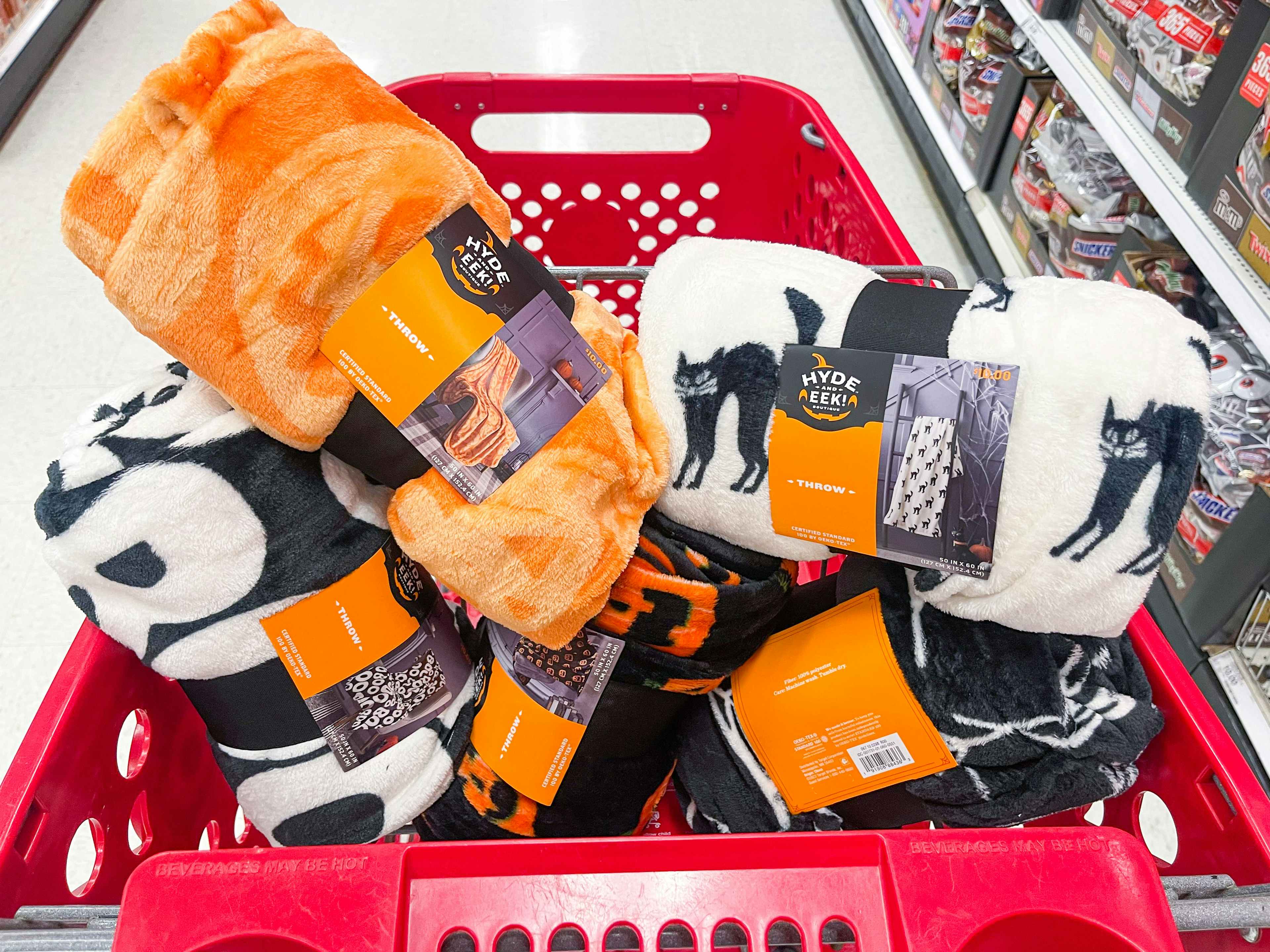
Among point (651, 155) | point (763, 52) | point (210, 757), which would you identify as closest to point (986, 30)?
point (763, 52)

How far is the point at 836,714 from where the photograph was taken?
0.60 m

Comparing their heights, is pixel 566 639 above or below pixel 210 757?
above

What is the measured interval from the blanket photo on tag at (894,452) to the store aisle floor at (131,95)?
24.6 inches

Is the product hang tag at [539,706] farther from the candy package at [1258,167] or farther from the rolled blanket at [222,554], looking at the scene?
the candy package at [1258,167]

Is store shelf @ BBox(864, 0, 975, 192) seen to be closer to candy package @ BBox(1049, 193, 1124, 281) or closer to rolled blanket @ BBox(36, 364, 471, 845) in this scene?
candy package @ BBox(1049, 193, 1124, 281)

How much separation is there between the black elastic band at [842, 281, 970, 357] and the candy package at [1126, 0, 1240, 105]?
790 millimetres

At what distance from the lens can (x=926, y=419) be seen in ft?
1.60

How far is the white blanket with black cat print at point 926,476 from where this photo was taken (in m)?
0.48

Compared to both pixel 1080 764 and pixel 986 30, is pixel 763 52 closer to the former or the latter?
pixel 986 30

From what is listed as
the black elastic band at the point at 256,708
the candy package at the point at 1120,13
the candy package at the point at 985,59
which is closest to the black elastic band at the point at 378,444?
the black elastic band at the point at 256,708

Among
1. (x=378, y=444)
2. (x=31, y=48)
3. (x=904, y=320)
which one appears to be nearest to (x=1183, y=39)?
(x=904, y=320)

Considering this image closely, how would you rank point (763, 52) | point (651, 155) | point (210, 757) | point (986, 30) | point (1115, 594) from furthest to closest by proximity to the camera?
point (763, 52)
point (986, 30)
point (651, 155)
point (210, 757)
point (1115, 594)

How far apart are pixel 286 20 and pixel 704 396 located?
332 millimetres

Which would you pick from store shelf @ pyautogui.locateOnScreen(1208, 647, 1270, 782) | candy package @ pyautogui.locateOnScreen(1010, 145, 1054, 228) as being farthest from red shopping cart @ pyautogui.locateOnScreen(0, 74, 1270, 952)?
candy package @ pyautogui.locateOnScreen(1010, 145, 1054, 228)
